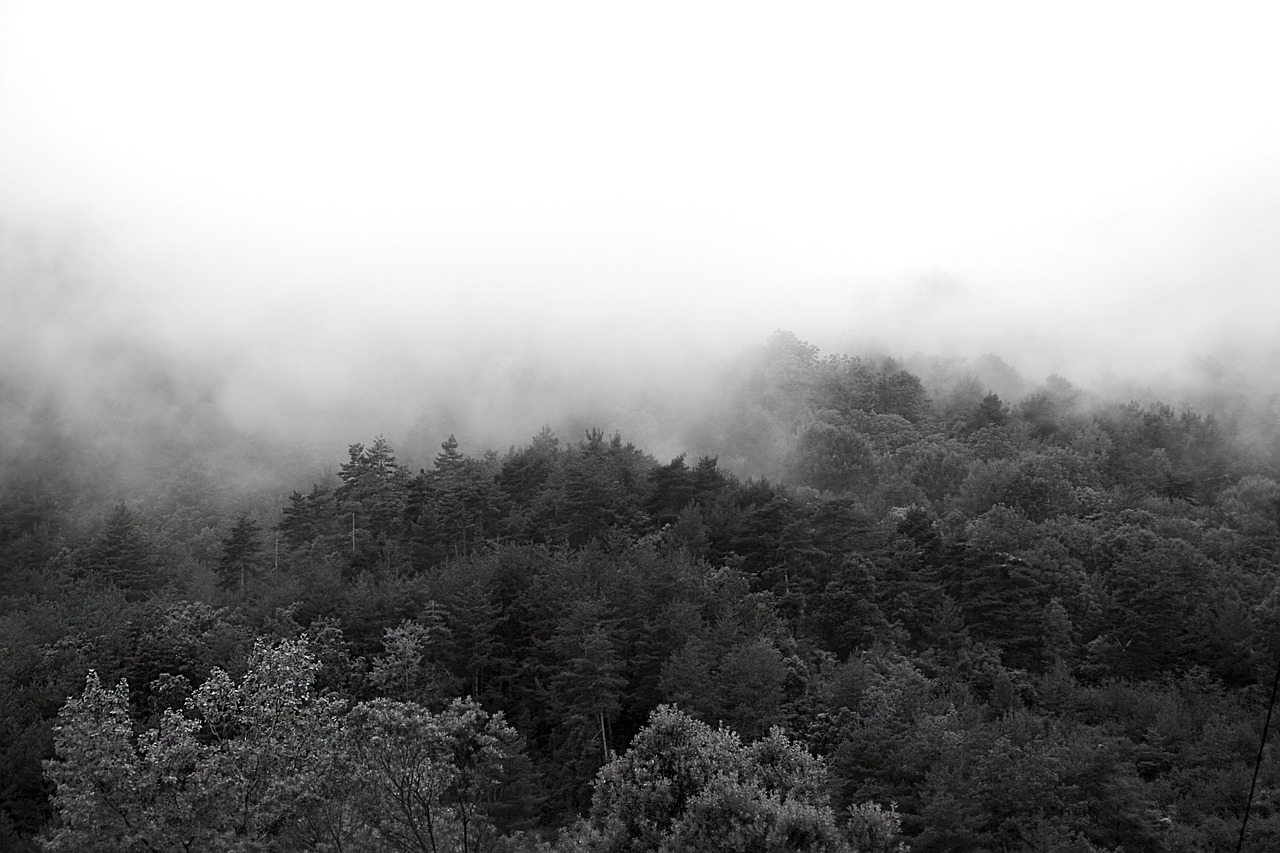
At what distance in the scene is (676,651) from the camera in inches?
1884

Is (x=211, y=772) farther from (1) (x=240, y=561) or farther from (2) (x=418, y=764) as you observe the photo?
(1) (x=240, y=561)

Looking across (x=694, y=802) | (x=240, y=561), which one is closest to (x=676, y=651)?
(x=694, y=802)

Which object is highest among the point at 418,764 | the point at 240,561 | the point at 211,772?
the point at 240,561

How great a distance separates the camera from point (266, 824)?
23.0m

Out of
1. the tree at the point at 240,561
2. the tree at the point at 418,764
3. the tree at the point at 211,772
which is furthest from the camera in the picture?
the tree at the point at 240,561

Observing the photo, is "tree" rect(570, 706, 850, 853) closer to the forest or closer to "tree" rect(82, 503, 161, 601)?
the forest

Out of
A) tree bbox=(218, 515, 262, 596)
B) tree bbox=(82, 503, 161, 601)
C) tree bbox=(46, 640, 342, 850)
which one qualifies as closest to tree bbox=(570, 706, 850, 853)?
tree bbox=(46, 640, 342, 850)

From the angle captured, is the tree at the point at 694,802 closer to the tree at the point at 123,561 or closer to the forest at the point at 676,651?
the forest at the point at 676,651

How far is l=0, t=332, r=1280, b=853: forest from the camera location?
22.7 m

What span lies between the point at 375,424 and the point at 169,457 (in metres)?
27.9

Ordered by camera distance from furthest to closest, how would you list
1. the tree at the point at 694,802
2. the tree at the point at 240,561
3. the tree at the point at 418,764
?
the tree at the point at 240,561, the tree at the point at 694,802, the tree at the point at 418,764

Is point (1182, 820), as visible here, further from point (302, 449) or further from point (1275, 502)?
point (302, 449)

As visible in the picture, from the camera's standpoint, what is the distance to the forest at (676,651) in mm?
22656

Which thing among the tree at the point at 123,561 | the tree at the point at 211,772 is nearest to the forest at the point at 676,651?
the tree at the point at 211,772
